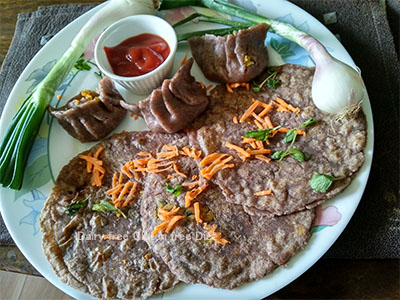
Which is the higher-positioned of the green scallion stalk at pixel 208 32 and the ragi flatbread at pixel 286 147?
the green scallion stalk at pixel 208 32

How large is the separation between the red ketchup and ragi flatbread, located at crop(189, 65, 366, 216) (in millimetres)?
602

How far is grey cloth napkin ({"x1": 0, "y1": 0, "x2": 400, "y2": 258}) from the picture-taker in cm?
285

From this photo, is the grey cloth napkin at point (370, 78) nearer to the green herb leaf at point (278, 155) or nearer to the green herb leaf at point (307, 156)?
the green herb leaf at point (307, 156)

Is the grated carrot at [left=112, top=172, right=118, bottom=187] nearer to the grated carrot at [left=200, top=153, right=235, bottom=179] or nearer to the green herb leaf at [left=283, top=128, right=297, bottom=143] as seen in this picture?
the grated carrot at [left=200, top=153, right=235, bottom=179]

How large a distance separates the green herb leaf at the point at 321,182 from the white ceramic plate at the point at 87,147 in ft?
0.56

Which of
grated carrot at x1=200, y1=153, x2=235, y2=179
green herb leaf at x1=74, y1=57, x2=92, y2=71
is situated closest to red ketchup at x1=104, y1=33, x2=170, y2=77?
green herb leaf at x1=74, y1=57, x2=92, y2=71

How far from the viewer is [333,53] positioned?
3.17m

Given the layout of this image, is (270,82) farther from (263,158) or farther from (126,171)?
(126,171)

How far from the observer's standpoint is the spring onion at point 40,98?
3004mm

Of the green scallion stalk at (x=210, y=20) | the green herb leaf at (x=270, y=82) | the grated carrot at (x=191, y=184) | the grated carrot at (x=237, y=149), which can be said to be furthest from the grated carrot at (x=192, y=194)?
the green scallion stalk at (x=210, y=20)

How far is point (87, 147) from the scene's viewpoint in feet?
10.4

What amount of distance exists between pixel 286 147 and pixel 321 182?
37 cm

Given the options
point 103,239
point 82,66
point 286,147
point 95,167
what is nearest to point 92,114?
point 95,167

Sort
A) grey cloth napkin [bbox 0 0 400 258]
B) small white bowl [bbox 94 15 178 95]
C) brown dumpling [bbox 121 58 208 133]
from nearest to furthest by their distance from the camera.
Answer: grey cloth napkin [bbox 0 0 400 258] → brown dumpling [bbox 121 58 208 133] → small white bowl [bbox 94 15 178 95]
